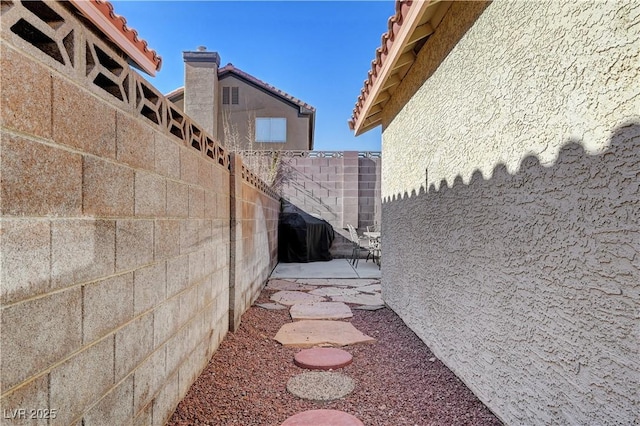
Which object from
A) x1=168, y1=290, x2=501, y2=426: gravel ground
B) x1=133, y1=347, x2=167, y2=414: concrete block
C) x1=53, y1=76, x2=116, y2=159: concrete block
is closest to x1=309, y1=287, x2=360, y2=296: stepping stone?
x1=168, y1=290, x2=501, y2=426: gravel ground

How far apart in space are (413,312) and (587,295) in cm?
252

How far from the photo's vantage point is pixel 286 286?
21.5 feet

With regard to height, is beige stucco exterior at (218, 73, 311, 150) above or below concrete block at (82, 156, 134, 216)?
above

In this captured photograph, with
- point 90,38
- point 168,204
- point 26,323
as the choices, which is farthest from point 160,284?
point 90,38

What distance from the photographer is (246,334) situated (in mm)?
3809

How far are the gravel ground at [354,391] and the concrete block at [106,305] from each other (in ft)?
3.03

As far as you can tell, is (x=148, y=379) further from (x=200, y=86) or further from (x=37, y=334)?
(x=200, y=86)

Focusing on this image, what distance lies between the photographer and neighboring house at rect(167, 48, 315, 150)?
14.2 m

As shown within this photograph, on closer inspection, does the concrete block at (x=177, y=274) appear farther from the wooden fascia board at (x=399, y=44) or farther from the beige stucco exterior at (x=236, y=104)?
the beige stucco exterior at (x=236, y=104)

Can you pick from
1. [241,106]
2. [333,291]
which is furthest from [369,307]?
[241,106]

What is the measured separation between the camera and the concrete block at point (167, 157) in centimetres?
193

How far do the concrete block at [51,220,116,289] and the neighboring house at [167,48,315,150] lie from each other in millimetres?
13184

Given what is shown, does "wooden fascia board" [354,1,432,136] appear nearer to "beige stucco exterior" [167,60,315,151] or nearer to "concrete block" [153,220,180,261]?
"concrete block" [153,220,180,261]

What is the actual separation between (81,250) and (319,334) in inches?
117
